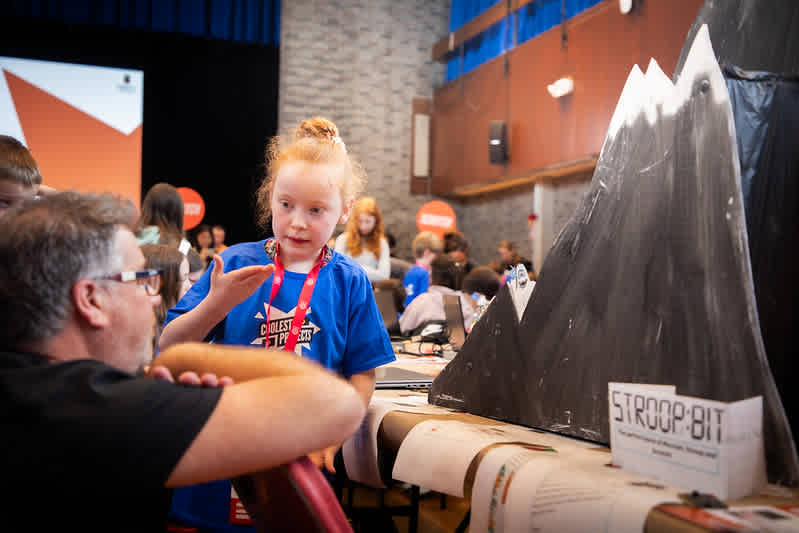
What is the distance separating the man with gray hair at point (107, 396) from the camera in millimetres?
741

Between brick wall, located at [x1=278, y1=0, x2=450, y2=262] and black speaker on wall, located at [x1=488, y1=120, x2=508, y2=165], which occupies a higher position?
brick wall, located at [x1=278, y1=0, x2=450, y2=262]

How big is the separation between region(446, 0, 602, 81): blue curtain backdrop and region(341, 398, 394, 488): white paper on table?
23.4 feet

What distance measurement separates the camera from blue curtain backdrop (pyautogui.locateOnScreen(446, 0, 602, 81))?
8250 mm

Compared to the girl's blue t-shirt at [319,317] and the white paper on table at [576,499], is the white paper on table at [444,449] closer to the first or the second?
the white paper on table at [576,499]

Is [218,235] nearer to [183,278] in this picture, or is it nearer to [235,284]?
[183,278]

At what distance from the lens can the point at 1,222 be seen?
2.80 feet

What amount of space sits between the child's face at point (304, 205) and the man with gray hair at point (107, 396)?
21.3 inches

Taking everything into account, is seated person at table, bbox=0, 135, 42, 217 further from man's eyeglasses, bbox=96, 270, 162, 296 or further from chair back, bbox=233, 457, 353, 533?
chair back, bbox=233, 457, 353, 533

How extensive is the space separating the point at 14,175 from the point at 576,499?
5.13 feet

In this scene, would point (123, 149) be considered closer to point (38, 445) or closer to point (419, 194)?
point (419, 194)

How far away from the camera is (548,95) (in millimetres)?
8164

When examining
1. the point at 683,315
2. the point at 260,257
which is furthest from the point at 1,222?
the point at 683,315

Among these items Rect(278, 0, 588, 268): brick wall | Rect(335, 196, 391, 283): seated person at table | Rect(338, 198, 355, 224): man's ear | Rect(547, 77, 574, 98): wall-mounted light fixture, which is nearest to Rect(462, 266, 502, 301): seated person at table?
Rect(335, 196, 391, 283): seated person at table

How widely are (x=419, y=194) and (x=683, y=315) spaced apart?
10048 mm
